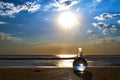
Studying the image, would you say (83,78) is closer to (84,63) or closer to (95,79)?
(95,79)

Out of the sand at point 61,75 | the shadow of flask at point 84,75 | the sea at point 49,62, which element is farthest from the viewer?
the sea at point 49,62

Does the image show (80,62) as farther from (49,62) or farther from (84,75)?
(49,62)

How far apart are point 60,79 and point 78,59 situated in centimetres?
218

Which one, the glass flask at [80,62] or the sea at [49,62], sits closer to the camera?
the glass flask at [80,62]

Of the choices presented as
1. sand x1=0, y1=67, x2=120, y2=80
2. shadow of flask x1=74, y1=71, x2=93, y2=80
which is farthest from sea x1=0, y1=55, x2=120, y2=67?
shadow of flask x1=74, y1=71, x2=93, y2=80

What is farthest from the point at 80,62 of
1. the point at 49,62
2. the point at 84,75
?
the point at 49,62

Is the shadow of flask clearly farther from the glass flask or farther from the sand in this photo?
the glass flask

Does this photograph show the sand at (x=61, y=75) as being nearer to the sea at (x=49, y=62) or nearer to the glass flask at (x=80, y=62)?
the glass flask at (x=80, y=62)

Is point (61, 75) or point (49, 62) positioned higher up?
point (61, 75)

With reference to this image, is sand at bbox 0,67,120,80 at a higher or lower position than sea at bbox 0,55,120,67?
higher

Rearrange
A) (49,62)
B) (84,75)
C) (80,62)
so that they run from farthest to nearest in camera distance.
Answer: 1. (49,62)
2. (80,62)
3. (84,75)

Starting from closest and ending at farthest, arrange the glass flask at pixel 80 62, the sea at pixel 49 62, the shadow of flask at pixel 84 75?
the shadow of flask at pixel 84 75
the glass flask at pixel 80 62
the sea at pixel 49 62

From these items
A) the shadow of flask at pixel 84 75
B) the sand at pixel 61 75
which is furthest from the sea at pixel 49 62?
the shadow of flask at pixel 84 75

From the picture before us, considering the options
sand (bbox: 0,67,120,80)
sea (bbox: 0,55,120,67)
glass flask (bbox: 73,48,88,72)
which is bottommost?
sea (bbox: 0,55,120,67)
